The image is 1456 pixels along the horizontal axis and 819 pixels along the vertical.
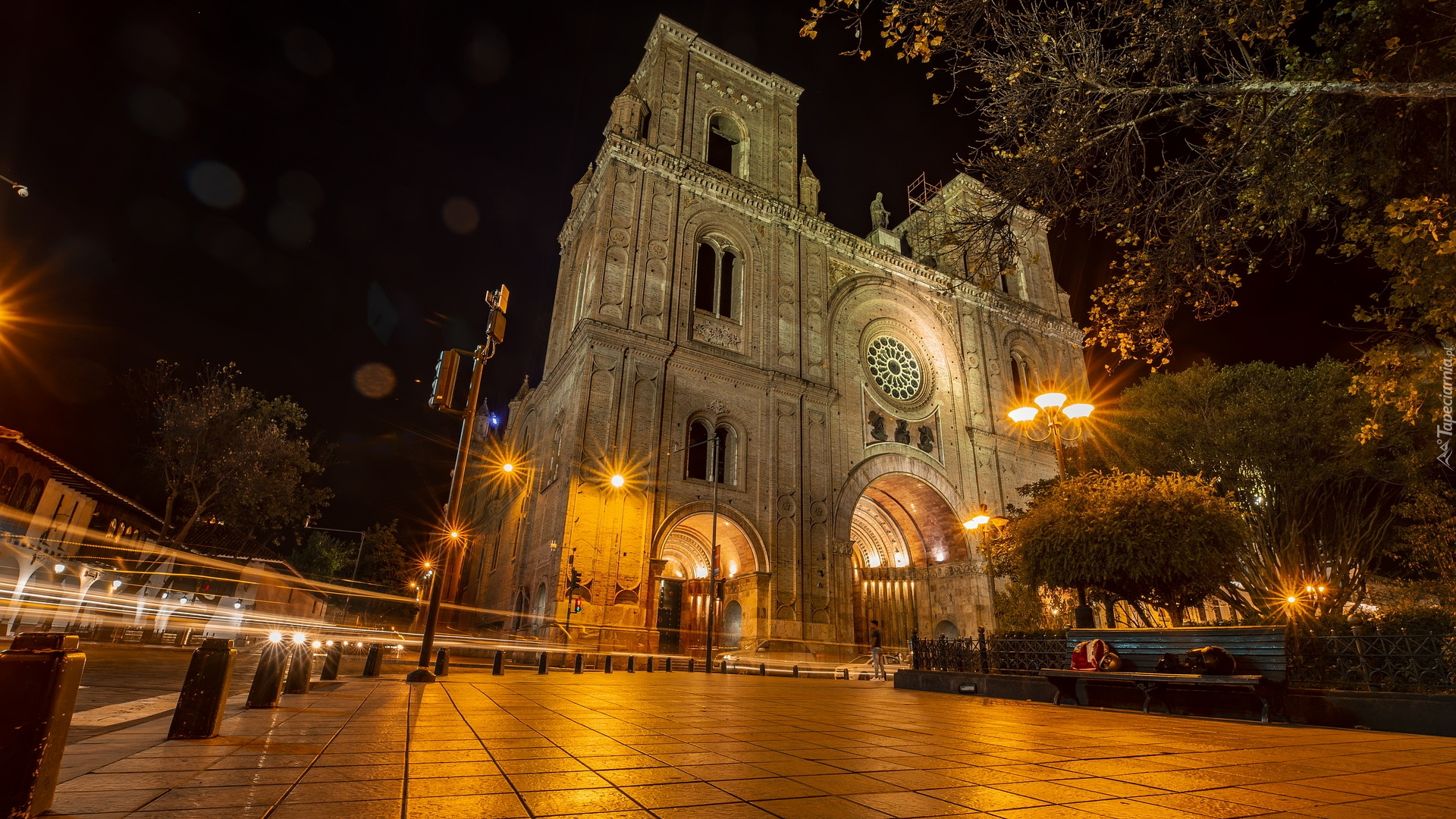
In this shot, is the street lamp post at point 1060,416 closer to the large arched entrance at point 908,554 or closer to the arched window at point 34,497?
the large arched entrance at point 908,554

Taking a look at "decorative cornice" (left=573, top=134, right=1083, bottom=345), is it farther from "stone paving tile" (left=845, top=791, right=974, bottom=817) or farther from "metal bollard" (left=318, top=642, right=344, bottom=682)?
"stone paving tile" (left=845, top=791, right=974, bottom=817)

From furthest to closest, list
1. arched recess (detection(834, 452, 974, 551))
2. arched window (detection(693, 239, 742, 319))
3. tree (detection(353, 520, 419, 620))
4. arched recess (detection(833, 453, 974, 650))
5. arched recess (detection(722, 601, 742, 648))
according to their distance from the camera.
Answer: tree (detection(353, 520, 419, 620)) → arched recess (detection(833, 453, 974, 650)) → arched window (detection(693, 239, 742, 319)) → arched recess (detection(834, 452, 974, 551)) → arched recess (detection(722, 601, 742, 648))

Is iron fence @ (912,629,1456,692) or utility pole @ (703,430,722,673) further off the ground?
utility pole @ (703,430,722,673)

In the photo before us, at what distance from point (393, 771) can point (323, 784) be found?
1.11ft

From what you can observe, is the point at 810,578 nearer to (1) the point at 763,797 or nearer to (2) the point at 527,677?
(2) the point at 527,677

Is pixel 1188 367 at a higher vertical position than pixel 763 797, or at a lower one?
higher

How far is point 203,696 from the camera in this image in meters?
3.51

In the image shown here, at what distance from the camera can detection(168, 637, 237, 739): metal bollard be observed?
347 cm

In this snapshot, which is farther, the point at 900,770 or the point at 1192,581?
the point at 1192,581

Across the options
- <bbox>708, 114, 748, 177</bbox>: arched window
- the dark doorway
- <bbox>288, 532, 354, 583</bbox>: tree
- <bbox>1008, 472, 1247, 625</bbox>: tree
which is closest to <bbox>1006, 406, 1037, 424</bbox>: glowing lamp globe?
<bbox>1008, 472, 1247, 625</bbox>: tree

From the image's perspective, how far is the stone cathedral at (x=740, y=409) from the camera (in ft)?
66.9

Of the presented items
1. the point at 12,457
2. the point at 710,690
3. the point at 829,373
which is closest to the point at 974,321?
the point at 829,373

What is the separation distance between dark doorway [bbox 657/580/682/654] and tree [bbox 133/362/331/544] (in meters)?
14.6

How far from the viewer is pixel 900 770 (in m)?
3.06
